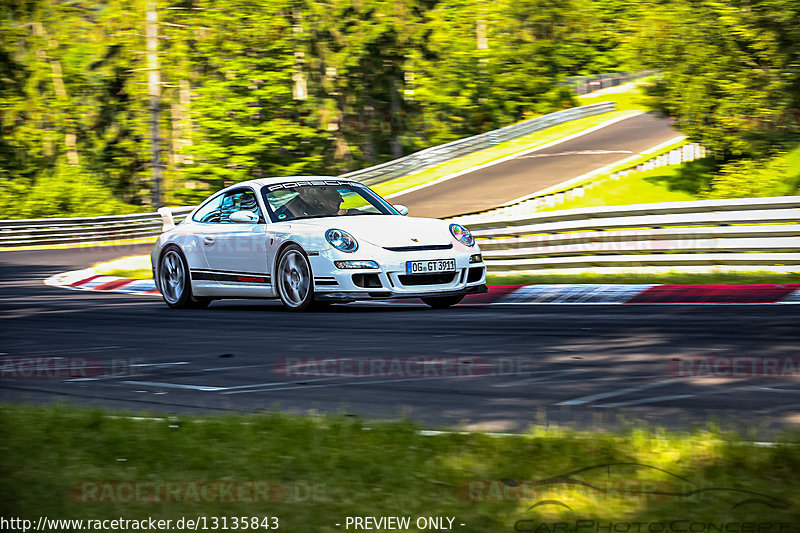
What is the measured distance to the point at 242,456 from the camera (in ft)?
15.0

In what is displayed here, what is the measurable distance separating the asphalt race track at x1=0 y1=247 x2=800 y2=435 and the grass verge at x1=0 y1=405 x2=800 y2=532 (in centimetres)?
63

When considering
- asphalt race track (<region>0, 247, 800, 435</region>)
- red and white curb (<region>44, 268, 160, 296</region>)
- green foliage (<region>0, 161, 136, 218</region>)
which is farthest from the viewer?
green foliage (<region>0, 161, 136, 218</region>)

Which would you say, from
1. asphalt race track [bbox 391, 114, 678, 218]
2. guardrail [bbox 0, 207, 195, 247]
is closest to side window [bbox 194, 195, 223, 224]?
asphalt race track [bbox 391, 114, 678, 218]

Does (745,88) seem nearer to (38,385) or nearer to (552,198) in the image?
(552,198)

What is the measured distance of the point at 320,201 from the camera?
1268 cm

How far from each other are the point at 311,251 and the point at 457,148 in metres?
28.5

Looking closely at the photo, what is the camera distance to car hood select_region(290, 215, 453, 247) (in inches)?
452

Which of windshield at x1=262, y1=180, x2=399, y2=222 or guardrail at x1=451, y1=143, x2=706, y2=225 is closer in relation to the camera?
windshield at x1=262, y1=180, x2=399, y2=222

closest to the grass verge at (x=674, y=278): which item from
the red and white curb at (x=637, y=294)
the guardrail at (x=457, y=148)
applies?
the red and white curb at (x=637, y=294)

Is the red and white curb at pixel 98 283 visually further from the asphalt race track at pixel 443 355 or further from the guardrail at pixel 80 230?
the guardrail at pixel 80 230

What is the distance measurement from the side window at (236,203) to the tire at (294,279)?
1083mm
